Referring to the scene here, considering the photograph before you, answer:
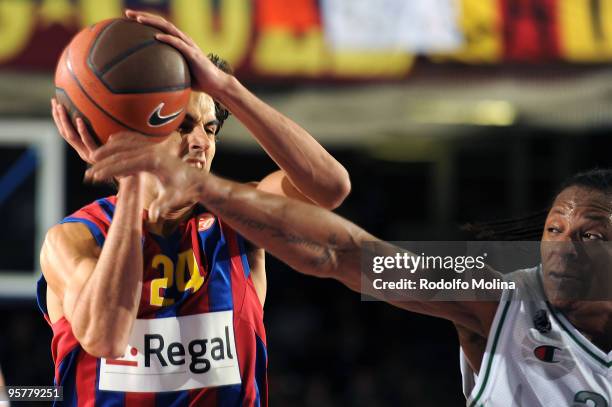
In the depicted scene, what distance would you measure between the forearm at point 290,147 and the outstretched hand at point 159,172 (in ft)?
1.73

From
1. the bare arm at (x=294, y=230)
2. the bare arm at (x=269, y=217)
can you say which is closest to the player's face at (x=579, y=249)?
the bare arm at (x=269, y=217)

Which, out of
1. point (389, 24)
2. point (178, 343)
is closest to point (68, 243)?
point (178, 343)

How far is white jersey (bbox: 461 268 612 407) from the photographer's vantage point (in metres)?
2.93

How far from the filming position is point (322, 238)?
Result: 8.94 ft

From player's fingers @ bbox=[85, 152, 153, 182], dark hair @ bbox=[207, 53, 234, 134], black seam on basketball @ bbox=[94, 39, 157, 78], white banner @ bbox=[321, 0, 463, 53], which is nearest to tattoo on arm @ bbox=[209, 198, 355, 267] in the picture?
player's fingers @ bbox=[85, 152, 153, 182]

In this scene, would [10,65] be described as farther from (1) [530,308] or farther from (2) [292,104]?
(1) [530,308]

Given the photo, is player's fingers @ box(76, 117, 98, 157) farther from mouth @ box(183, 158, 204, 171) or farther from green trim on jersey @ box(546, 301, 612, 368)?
green trim on jersey @ box(546, 301, 612, 368)

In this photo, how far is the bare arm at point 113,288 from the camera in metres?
2.76

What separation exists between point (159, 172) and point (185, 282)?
74cm

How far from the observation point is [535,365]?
2.98m

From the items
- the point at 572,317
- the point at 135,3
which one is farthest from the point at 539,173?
the point at 572,317

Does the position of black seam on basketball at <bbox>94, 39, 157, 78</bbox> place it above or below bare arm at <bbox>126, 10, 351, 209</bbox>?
above

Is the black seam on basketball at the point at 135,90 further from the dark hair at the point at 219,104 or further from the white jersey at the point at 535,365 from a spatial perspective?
the white jersey at the point at 535,365

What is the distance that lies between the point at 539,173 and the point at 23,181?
195 inches
